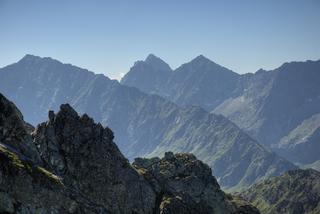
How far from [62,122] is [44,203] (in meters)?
38.0

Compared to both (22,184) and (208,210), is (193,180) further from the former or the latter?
(22,184)

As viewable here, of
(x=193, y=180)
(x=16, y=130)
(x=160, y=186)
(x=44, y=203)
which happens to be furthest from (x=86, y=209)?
(x=193, y=180)

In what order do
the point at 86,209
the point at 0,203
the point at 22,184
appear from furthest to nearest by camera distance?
1. the point at 86,209
2. the point at 22,184
3. the point at 0,203

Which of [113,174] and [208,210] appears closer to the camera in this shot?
[113,174]

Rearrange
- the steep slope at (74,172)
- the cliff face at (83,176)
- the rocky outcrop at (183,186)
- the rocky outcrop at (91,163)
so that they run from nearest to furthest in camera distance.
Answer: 1. the cliff face at (83,176)
2. the steep slope at (74,172)
3. the rocky outcrop at (91,163)
4. the rocky outcrop at (183,186)

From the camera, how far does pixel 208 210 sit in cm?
12625

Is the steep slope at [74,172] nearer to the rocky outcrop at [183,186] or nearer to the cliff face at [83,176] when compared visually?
the cliff face at [83,176]

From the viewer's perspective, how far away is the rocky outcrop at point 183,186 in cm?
11356

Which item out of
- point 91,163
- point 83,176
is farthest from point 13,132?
point 91,163

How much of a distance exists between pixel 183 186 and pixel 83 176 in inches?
1832

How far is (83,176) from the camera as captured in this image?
94500 millimetres

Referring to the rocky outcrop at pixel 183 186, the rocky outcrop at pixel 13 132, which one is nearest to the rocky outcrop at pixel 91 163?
the rocky outcrop at pixel 183 186

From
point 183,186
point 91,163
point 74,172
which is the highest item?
point 183,186

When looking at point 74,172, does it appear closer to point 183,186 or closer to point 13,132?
point 13,132
